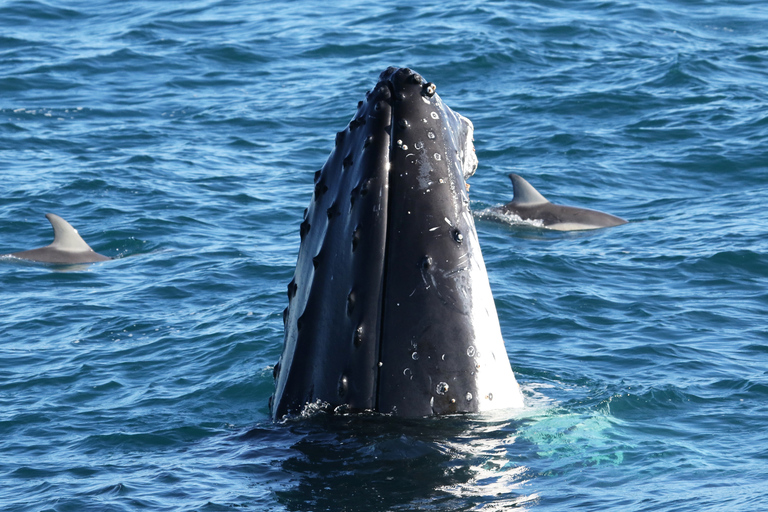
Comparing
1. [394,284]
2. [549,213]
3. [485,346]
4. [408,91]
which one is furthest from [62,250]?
[485,346]

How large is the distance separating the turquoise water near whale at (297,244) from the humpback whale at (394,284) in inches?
11.4

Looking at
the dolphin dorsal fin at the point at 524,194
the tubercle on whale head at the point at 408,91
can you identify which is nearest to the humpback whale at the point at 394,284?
the tubercle on whale head at the point at 408,91

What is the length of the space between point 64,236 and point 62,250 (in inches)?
10.1

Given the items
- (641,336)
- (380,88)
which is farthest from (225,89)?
(380,88)

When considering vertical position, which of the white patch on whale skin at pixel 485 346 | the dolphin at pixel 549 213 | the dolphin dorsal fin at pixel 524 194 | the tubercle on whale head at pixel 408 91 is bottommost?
the dolphin at pixel 549 213

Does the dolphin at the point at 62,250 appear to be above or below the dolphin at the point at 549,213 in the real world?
above

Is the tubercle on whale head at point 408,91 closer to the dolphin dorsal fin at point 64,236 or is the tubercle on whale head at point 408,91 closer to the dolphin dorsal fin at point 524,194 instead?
the dolphin dorsal fin at point 64,236

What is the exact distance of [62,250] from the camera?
1834 centimetres

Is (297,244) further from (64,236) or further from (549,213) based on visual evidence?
(549,213)

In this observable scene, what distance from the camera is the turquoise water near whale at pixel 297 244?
7547 mm

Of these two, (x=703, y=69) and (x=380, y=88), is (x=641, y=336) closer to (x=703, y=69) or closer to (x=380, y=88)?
(x=380, y=88)

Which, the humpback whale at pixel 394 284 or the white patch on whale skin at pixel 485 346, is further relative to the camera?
the white patch on whale skin at pixel 485 346

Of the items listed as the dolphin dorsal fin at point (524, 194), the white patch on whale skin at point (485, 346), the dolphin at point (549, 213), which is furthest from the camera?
the dolphin dorsal fin at point (524, 194)

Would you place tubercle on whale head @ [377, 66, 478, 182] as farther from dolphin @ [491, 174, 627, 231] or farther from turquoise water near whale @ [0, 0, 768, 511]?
dolphin @ [491, 174, 627, 231]
